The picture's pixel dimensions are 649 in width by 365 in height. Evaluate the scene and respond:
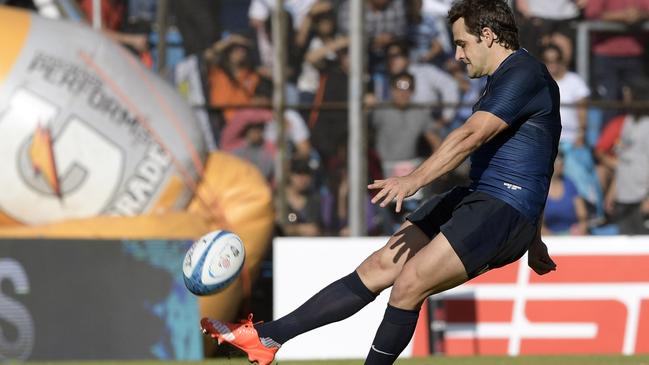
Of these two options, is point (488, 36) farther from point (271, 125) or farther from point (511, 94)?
point (271, 125)

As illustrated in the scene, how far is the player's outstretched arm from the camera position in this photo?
18.4 feet

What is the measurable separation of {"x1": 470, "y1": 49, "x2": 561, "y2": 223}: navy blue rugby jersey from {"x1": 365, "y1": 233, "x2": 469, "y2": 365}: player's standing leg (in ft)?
1.28

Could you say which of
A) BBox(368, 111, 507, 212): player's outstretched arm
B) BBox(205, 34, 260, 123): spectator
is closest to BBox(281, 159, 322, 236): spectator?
BBox(205, 34, 260, 123): spectator

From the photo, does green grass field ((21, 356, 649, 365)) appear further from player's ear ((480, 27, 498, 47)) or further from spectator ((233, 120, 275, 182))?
player's ear ((480, 27, 498, 47))

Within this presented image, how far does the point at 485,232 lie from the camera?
19.5ft

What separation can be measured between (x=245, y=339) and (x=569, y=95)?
6157mm

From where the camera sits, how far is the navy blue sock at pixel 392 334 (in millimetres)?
6043

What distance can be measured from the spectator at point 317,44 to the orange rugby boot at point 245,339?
5661 mm

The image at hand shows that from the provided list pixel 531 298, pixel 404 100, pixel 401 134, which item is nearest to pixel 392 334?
pixel 531 298

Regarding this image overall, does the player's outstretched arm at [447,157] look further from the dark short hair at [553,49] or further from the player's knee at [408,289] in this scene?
the dark short hair at [553,49]

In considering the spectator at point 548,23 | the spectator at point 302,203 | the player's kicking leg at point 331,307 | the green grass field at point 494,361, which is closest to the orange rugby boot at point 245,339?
the player's kicking leg at point 331,307

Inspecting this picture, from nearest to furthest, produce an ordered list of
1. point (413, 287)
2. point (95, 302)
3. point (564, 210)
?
point (413, 287) → point (95, 302) → point (564, 210)

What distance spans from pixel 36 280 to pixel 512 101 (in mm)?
5175

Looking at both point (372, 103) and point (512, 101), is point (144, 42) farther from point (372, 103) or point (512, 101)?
point (512, 101)
